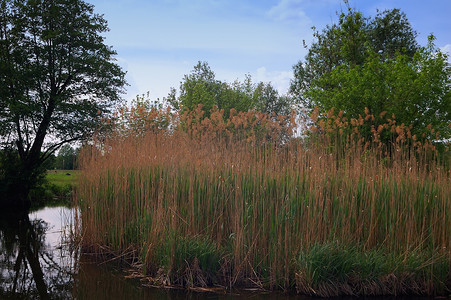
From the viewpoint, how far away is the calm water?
4.47 m

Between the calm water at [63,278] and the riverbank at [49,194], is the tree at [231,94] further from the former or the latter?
the calm water at [63,278]

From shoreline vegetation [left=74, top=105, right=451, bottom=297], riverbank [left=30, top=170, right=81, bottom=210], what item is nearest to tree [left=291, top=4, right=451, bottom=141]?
shoreline vegetation [left=74, top=105, right=451, bottom=297]

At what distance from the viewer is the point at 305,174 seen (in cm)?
512

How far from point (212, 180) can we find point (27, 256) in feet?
11.8

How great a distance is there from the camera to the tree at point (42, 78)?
17.4 metres

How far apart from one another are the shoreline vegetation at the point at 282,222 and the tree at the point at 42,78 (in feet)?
44.0

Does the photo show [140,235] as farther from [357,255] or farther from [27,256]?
[357,255]

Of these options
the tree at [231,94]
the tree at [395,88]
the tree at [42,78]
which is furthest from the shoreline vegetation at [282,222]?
the tree at [231,94]

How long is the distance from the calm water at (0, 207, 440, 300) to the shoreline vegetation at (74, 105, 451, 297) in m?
0.27

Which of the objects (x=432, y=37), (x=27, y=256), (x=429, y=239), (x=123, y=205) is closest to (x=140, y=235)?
(x=123, y=205)

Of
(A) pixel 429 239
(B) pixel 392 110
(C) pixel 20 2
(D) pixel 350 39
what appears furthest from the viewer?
(C) pixel 20 2

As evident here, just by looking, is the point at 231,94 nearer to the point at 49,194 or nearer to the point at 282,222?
the point at 49,194

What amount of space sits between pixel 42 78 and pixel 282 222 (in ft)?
55.4

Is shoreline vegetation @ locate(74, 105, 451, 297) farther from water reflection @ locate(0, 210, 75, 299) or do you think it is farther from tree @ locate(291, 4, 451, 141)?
tree @ locate(291, 4, 451, 141)
